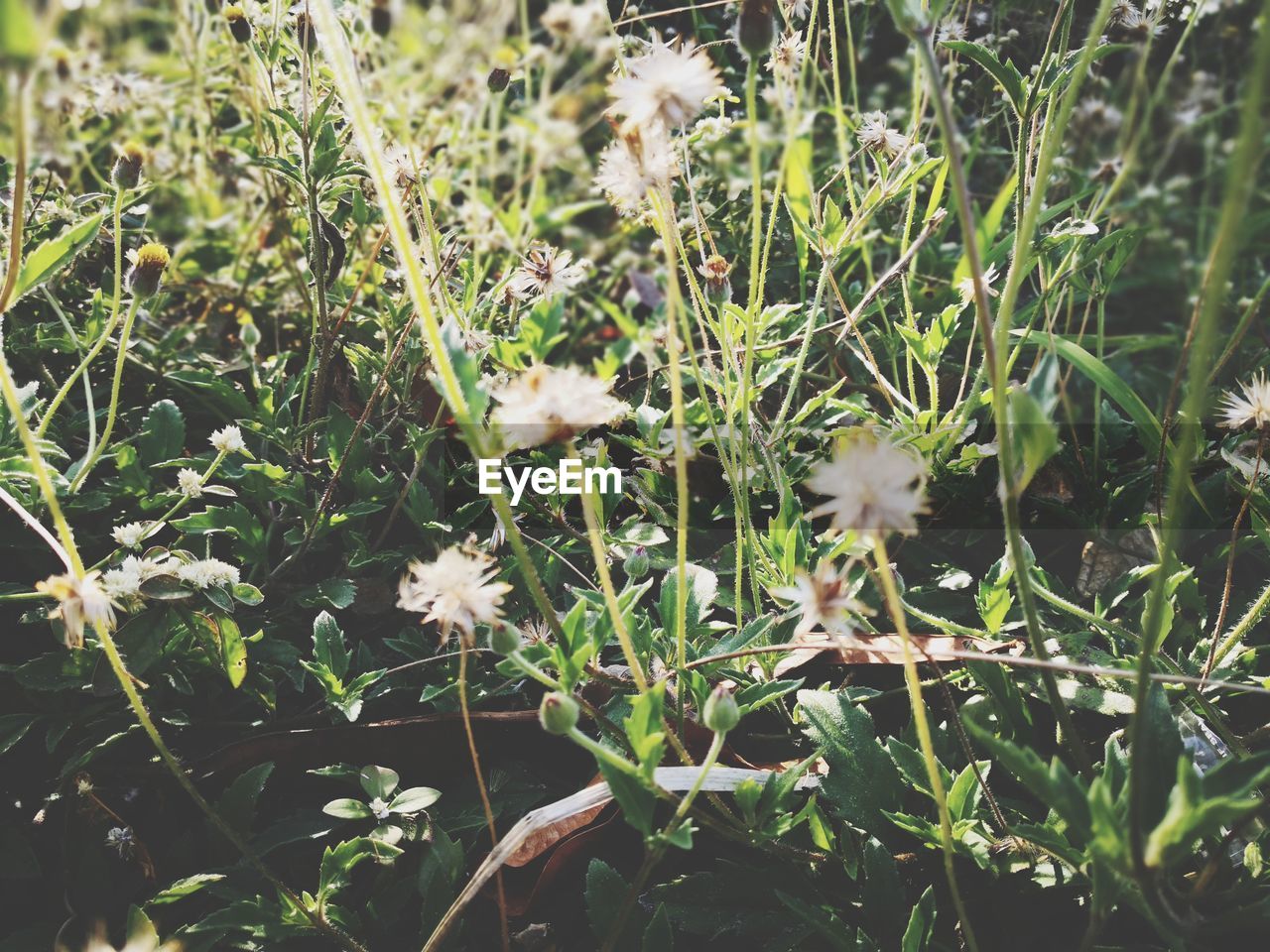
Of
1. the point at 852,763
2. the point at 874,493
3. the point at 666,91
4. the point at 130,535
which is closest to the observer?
the point at 874,493

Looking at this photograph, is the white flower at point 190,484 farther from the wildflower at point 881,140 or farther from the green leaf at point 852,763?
the wildflower at point 881,140

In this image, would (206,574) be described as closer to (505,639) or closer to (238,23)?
(505,639)

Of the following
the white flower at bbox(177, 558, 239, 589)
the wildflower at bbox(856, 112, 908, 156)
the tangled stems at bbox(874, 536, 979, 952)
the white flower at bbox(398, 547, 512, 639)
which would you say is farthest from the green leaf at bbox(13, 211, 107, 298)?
the wildflower at bbox(856, 112, 908, 156)

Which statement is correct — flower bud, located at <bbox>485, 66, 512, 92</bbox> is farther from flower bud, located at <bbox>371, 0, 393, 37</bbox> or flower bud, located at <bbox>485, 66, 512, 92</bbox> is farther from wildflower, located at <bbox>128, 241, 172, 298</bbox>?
wildflower, located at <bbox>128, 241, 172, 298</bbox>

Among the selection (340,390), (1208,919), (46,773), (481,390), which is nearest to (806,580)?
(481,390)

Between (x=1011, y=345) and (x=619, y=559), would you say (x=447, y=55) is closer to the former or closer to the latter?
(x=619, y=559)

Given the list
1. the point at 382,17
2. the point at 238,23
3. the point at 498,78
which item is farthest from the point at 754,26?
the point at 238,23
